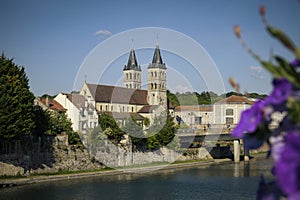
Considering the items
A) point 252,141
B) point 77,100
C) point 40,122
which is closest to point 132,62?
point 77,100

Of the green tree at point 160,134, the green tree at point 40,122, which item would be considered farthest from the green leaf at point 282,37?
the green tree at point 160,134

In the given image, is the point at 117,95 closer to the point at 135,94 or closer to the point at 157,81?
the point at 135,94

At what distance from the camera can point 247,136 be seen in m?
1.53

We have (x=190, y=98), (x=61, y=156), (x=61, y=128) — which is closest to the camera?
(x=61, y=156)

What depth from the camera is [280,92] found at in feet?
4.55

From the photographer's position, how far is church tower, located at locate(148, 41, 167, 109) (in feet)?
204

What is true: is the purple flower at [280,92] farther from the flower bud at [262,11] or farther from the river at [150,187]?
the river at [150,187]

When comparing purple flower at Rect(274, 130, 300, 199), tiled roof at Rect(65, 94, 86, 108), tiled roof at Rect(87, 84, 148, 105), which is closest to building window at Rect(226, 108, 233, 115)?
tiled roof at Rect(87, 84, 148, 105)

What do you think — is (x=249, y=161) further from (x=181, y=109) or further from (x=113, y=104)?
(x=181, y=109)

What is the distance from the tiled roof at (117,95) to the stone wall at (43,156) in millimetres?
22961

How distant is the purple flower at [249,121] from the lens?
1411mm

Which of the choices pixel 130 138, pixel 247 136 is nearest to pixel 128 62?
pixel 130 138

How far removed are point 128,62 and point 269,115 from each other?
67267 millimetres

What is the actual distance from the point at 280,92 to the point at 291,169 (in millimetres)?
331
